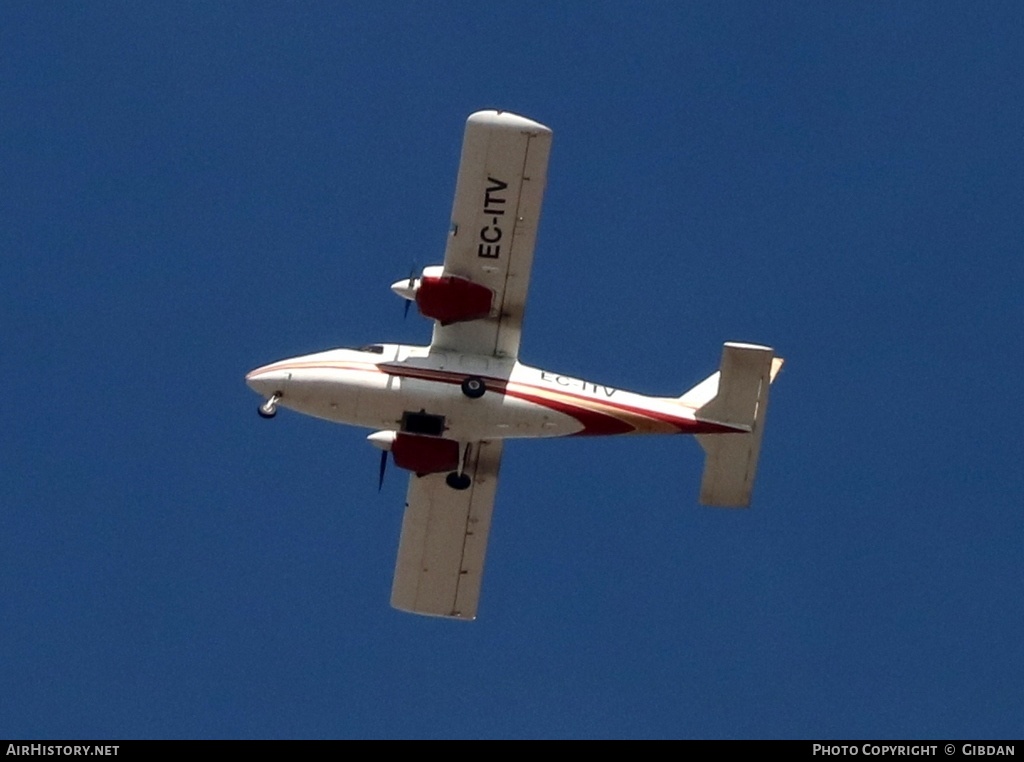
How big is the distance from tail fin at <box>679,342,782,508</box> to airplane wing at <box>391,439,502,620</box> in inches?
185

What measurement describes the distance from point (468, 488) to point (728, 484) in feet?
18.4

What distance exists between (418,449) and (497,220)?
4937 mm

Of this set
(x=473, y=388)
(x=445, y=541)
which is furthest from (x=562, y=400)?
(x=445, y=541)

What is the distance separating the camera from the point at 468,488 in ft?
131

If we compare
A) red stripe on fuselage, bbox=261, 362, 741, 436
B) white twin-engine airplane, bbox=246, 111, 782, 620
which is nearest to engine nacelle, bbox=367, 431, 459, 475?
white twin-engine airplane, bbox=246, 111, 782, 620

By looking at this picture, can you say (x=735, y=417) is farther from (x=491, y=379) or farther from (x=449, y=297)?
(x=449, y=297)

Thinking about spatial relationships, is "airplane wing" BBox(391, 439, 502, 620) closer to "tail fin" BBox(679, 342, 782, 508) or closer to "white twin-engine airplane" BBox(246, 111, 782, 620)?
"white twin-engine airplane" BBox(246, 111, 782, 620)

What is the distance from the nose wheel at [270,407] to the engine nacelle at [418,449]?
2.43 meters

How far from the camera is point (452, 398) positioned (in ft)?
121

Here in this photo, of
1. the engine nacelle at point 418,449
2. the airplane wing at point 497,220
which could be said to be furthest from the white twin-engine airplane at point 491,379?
the engine nacelle at point 418,449

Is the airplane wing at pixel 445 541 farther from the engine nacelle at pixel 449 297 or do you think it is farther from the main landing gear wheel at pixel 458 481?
the engine nacelle at pixel 449 297

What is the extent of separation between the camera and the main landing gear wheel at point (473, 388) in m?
36.7
